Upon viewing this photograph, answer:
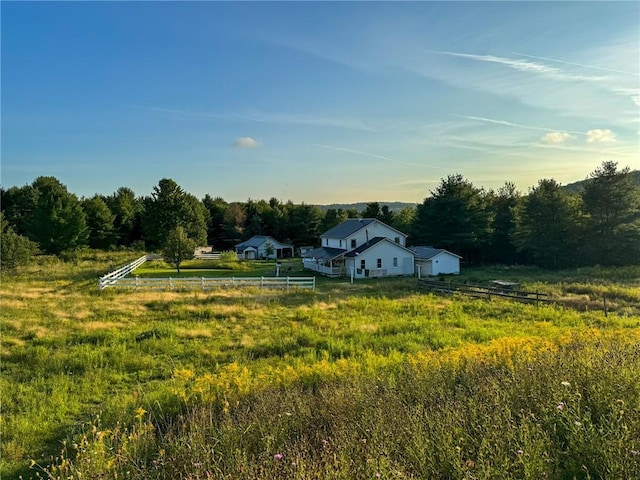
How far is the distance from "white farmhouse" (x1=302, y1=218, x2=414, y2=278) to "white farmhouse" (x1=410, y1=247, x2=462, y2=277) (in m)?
1.18

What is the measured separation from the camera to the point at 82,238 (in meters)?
55.1

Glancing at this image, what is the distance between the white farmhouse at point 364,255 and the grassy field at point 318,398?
23.7 metres

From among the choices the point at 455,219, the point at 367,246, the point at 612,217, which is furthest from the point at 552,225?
the point at 367,246

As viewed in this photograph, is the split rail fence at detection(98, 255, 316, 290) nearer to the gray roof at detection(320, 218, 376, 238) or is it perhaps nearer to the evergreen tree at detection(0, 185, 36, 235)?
the gray roof at detection(320, 218, 376, 238)

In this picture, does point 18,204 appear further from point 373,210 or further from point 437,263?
point 437,263

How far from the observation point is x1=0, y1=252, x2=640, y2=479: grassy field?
138 inches

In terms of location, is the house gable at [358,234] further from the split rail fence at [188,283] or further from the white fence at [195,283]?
the white fence at [195,283]

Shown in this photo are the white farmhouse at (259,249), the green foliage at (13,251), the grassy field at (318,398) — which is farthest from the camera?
the white farmhouse at (259,249)

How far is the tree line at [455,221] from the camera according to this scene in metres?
40.1

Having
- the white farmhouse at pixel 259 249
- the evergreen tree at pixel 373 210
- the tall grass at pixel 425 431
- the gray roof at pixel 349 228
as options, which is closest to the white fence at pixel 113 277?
the gray roof at pixel 349 228

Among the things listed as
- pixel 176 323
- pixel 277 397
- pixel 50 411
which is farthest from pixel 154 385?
pixel 176 323

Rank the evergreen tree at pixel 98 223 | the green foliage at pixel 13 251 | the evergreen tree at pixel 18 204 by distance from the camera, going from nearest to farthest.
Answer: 1. the green foliage at pixel 13 251
2. the evergreen tree at pixel 18 204
3. the evergreen tree at pixel 98 223

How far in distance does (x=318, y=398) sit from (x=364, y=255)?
35538 mm

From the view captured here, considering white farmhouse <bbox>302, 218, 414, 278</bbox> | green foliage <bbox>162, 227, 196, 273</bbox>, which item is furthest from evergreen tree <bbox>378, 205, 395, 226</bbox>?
green foliage <bbox>162, 227, 196, 273</bbox>
